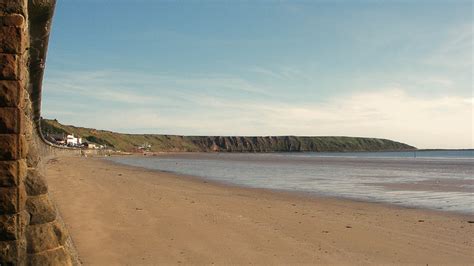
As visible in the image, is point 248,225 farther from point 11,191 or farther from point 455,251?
point 11,191

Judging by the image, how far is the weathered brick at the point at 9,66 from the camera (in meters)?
4.04

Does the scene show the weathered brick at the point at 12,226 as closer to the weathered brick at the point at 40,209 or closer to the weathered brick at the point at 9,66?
the weathered brick at the point at 40,209

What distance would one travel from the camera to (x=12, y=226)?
4117 millimetres

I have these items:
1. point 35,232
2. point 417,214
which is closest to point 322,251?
point 35,232

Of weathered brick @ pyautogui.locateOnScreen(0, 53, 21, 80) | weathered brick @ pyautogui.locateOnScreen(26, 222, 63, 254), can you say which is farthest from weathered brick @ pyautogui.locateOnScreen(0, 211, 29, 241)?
weathered brick @ pyautogui.locateOnScreen(0, 53, 21, 80)

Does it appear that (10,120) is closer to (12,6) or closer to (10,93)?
(10,93)

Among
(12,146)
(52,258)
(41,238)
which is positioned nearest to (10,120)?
(12,146)

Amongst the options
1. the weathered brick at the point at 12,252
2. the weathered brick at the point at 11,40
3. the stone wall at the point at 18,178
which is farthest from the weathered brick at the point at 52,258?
the weathered brick at the point at 11,40

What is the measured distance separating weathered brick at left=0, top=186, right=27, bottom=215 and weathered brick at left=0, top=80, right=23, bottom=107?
798 millimetres

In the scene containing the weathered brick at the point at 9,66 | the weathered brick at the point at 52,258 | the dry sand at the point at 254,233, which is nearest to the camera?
the weathered brick at the point at 9,66

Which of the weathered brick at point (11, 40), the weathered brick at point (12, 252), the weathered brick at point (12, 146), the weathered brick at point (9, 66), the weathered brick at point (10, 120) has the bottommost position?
the weathered brick at point (12, 252)

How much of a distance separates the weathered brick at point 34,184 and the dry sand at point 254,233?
251 cm

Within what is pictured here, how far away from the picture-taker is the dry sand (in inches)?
285

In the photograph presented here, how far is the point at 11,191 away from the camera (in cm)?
411
